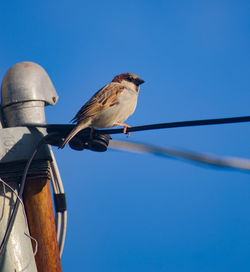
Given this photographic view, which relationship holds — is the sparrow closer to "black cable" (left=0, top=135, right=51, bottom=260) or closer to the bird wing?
the bird wing

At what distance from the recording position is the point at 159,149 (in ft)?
11.9

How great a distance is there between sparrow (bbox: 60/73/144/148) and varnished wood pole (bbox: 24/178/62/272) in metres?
1.25

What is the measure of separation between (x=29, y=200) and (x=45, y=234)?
1.00ft

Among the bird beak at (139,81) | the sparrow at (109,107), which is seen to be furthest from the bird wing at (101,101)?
the bird beak at (139,81)

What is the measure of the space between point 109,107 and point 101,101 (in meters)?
0.13

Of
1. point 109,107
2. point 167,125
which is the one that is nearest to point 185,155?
point 167,125

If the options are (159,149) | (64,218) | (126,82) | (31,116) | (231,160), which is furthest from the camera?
(126,82)

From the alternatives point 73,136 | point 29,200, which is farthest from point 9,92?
point 29,200

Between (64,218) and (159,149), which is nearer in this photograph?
(159,149)

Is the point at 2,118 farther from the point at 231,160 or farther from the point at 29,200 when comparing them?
the point at 231,160

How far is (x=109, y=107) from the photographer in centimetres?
556

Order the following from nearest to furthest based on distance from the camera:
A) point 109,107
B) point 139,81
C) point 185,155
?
point 185,155, point 109,107, point 139,81

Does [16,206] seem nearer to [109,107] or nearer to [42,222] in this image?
[42,222]

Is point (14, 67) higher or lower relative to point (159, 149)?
higher
